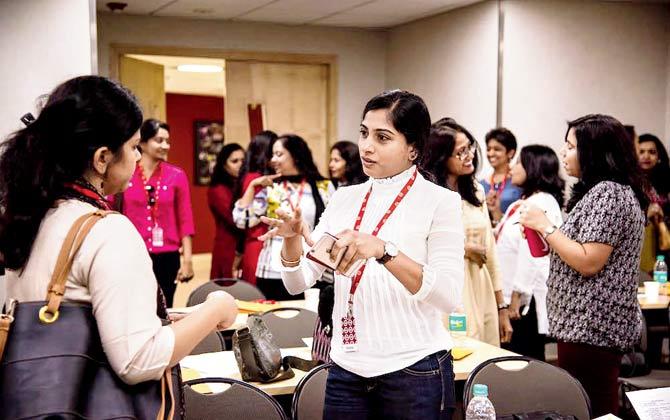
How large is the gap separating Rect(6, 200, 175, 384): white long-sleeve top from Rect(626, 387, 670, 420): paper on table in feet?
4.33

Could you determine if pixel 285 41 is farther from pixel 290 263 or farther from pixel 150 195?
pixel 290 263

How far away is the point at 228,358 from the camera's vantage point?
3.35 metres

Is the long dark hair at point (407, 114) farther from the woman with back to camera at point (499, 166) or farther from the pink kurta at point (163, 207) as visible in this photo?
the woman with back to camera at point (499, 166)

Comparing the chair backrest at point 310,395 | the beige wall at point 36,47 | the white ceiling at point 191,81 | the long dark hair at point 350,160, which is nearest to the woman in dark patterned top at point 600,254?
the chair backrest at point 310,395

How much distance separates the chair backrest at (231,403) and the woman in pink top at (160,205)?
10.0 ft

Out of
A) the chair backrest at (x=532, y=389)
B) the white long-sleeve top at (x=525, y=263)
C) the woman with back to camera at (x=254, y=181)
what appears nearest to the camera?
the chair backrest at (x=532, y=389)

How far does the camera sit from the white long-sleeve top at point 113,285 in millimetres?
1581

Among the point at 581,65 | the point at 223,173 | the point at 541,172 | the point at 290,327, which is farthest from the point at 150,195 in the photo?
the point at 581,65

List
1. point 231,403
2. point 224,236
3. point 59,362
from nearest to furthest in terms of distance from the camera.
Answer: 1. point 59,362
2. point 231,403
3. point 224,236

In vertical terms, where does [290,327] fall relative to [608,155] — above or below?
below

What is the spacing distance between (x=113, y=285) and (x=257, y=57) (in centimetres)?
693

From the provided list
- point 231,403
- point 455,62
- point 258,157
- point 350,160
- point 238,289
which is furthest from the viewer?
point 455,62

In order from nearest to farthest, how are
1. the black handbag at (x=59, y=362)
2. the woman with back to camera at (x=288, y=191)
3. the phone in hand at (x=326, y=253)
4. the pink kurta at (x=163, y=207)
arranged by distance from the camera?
the black handbag at (x=59, y=362)
the phone in hand at (x=326, y=253)
the woman with back to camera at (x=288, y=191)
the pink kurta at (x=163, y=207)

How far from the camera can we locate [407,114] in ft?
7.36
